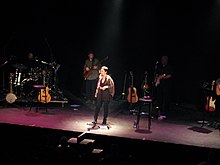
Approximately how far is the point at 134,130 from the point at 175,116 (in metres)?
3.03

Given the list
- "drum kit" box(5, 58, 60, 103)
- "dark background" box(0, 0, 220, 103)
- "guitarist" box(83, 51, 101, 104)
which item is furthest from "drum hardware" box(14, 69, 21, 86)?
"guitarist" box(83, 51, 101, 104)

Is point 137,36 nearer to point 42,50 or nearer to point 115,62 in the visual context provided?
point 115,62

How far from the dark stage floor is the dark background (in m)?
2.36

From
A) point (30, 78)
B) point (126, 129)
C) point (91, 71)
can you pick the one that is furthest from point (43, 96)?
point (126, 129)

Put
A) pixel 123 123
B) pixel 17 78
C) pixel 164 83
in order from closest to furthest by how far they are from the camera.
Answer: pixel 123 123
pixel 164 83
pixel 17 78

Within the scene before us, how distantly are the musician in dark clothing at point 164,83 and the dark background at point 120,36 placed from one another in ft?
7.57

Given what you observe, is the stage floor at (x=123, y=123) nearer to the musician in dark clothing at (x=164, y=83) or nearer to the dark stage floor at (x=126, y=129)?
the dark stage floor at (x=126, y=129)

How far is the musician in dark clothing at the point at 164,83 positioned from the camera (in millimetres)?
10938

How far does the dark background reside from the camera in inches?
498

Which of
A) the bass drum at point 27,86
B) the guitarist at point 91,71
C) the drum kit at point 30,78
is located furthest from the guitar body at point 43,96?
the guitarist at point 91,71

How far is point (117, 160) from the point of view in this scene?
16.5 feet

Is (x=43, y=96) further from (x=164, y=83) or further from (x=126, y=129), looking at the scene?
(x=164, y=83)

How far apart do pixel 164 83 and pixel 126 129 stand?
3.10 metres

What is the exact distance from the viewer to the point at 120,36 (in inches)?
551
